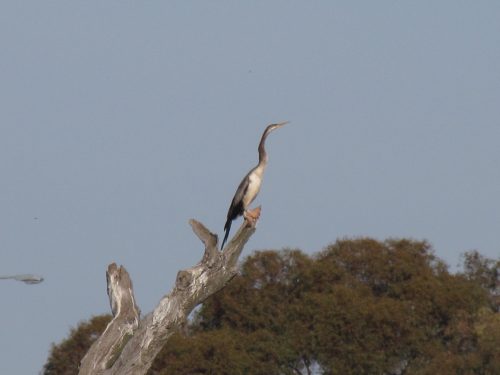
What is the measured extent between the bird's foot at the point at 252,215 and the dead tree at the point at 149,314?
96 cm

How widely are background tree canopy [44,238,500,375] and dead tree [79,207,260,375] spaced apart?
6035 cm

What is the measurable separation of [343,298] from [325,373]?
3.60 meters

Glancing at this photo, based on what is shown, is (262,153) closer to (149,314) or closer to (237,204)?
(237,204)

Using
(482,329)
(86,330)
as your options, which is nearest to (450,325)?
(482,329)

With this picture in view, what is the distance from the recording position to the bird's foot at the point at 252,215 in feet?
90.9

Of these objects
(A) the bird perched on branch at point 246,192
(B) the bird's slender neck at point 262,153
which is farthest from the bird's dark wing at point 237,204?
(B) the bird's slender neck at point 262,153

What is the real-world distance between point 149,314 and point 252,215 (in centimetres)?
319

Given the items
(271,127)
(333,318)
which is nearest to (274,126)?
(271,127)

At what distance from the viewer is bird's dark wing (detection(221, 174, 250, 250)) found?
33625 mm

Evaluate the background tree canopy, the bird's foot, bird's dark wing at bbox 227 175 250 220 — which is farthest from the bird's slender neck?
the background tree canopy

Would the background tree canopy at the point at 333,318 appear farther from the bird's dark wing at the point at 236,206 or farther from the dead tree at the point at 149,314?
the dead tree at the point at 149,314

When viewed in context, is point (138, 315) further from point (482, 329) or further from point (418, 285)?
point (418, 285)

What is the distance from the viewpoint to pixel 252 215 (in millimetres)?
29203

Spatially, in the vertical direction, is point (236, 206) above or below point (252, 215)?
above
